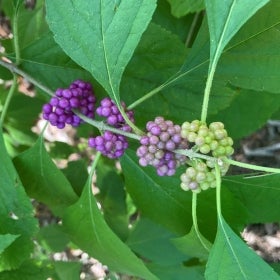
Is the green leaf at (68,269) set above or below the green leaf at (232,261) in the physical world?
below

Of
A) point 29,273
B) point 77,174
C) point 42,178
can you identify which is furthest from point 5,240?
point 77,174

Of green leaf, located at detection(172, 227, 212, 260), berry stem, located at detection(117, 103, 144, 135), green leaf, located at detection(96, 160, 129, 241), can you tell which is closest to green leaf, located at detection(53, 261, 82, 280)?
green leaf, located at detection(96, 160, 129, 241)

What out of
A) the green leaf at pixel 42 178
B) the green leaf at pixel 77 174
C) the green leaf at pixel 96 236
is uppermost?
the green leaf at pixel 42 178

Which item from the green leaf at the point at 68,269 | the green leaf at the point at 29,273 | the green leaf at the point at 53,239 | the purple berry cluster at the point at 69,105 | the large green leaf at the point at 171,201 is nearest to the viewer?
the purple berry cluster at the point at 69,105

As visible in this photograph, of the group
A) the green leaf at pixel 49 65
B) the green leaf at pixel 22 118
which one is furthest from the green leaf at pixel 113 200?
the green leaf at pixel 49 65

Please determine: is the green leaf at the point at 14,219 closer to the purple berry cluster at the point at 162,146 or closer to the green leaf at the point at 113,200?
the purple berry cluster at the point at 162,146
